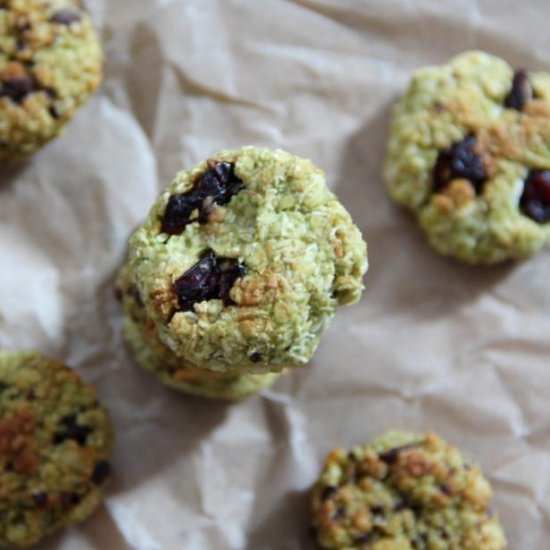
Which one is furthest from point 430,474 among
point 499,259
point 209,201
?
point 209,201

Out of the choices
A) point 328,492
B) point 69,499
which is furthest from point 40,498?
point 328,492

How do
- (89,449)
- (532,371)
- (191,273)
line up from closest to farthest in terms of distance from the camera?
(191,273) → (89,449) → (532,371)

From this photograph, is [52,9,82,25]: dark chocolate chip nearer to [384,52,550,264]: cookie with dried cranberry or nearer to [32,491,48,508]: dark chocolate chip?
[384,52,550,264]: cookie with dried cranberry

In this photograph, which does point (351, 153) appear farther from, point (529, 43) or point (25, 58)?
point (25, 58)

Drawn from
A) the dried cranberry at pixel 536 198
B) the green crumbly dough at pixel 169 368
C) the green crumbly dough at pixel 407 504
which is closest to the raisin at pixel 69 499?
the green crumbly dough at pixel 169 368

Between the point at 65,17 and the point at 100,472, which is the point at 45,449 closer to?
the point at 100,472

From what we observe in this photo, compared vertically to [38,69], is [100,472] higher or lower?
lower
